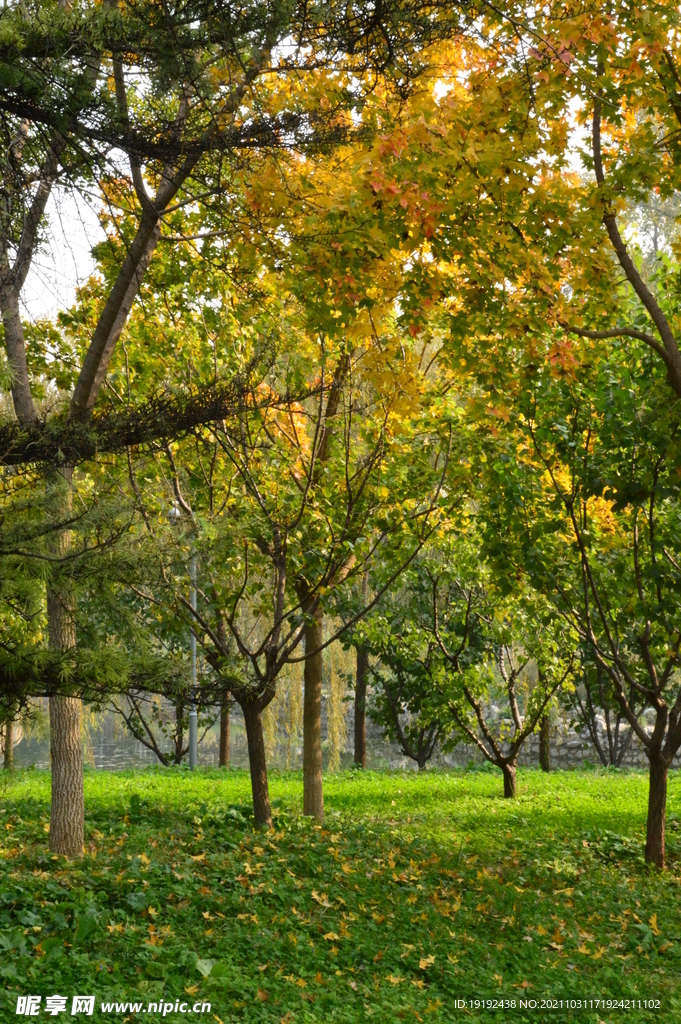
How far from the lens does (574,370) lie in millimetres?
5578

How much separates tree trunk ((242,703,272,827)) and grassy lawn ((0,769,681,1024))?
0.18 meters

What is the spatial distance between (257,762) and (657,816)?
3238mm

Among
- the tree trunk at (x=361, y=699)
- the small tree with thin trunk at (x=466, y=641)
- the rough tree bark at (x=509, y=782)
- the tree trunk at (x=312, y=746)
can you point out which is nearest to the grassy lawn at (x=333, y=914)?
the tree trunk at (x=312, y=746)

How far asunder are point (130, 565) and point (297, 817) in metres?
4.08

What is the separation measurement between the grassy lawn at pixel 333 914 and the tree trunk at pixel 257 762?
0.18 m

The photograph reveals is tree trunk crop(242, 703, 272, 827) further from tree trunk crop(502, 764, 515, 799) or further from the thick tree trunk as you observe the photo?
tree trunk crop(502, 764, 515, 799)

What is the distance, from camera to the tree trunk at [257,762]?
6871 mm

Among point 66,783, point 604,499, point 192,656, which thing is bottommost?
point 66,783

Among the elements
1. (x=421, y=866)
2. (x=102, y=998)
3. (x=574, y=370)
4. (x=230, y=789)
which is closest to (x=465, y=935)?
(x=421, y=866)

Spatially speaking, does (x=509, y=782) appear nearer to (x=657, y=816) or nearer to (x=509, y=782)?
(x=509, y=782)

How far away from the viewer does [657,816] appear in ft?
22.8

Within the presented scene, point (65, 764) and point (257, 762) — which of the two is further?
point (257, 762)

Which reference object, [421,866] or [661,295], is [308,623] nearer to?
[421,866]

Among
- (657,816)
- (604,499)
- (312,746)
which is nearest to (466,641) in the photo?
(312,746)
